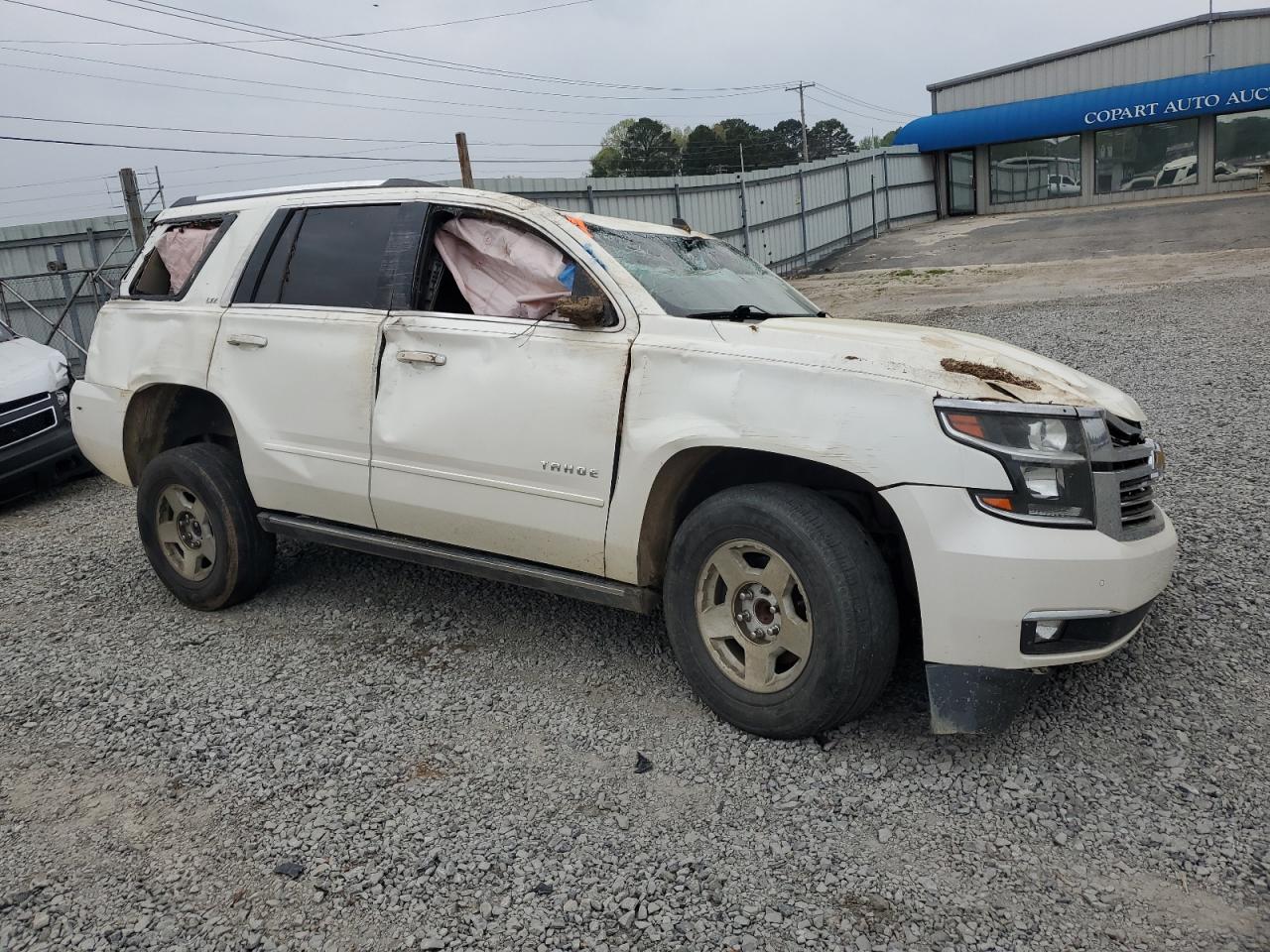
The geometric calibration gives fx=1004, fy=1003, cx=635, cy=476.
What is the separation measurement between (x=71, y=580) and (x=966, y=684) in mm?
5053

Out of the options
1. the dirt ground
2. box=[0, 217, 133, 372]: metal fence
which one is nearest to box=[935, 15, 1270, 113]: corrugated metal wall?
the dirt ground

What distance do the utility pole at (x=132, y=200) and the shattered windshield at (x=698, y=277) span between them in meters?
9.88

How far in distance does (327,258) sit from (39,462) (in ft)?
15.3

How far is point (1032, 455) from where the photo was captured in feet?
9.95

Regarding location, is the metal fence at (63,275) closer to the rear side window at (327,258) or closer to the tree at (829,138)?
the rear side window at (327,258)

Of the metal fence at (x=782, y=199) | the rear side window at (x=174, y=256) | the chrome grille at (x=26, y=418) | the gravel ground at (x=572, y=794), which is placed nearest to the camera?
the gravel ground at (x=572, y=794)

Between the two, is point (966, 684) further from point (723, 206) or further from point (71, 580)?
point (723, 206)

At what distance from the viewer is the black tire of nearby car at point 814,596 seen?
3.20 meters

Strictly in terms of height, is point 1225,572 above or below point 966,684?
below

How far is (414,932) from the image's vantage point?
2.70 m

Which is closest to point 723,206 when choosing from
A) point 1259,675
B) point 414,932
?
point 1259,675

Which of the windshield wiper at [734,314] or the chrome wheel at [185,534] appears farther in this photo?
the chrome wheel at [185,534]

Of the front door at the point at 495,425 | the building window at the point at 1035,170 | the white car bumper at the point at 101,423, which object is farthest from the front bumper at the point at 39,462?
the building window at the point at 1035,170

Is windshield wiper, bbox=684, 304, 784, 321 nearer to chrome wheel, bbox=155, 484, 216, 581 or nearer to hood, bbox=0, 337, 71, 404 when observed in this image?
chrome wheel, bbox=155, 484, 216, 581
